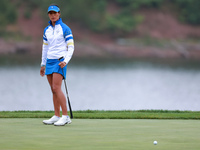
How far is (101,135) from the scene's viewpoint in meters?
7.09

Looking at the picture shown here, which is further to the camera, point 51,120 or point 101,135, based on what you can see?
point 51,120

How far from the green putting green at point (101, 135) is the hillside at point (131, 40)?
6179cm

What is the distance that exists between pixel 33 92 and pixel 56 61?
22.7m

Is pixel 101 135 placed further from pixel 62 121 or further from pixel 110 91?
pixel 110 91

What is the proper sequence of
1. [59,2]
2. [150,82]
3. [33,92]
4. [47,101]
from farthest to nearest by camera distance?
[59,2]
[150,82]
[33,92]
[47,101]

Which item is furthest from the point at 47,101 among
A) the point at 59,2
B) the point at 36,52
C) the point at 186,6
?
the point at 186,6

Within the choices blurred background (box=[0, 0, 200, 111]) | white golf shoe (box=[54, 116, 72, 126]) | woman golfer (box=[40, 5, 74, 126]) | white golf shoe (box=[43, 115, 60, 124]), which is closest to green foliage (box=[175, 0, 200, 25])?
blurred background (box=[0, 0, 200, 111])

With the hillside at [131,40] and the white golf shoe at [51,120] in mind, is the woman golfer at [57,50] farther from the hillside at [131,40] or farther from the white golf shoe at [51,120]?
the hillside at [131,40]

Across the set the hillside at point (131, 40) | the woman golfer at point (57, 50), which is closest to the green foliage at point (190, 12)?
the hillside at point (131, 40)

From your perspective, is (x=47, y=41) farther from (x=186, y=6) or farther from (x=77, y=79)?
(x=186, y=6)

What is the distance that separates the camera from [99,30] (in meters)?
72.7

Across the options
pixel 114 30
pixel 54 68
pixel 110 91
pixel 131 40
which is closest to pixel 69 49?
pixel 54 68

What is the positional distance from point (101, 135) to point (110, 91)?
2739 centimetres

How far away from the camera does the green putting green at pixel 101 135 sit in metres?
6.33
